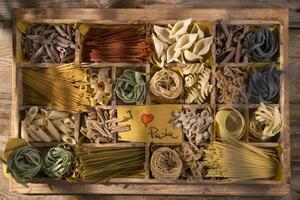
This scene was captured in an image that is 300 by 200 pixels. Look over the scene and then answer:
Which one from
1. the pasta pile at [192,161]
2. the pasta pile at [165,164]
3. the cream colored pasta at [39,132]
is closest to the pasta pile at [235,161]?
the pasta pile at [192,161]

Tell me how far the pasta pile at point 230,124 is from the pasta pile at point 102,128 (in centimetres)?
45

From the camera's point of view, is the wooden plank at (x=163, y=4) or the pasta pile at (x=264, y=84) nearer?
the pasta pile at (x=264, y=84)

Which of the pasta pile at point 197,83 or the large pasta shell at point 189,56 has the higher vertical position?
the large pasta shell at point 189,56

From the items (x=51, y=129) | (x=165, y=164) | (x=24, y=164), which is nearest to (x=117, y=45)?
(x=51, y=129)

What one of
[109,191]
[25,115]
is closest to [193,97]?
[109,191]

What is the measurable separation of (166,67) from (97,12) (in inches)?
17.4

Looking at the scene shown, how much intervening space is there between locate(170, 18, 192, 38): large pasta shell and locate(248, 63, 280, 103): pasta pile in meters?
0.39

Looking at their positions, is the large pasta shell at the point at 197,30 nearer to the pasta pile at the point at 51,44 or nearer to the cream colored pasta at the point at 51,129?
the pasta pile at the point at 51,44

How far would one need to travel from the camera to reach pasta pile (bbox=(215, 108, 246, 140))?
8.86 ft

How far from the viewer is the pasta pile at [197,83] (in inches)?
107

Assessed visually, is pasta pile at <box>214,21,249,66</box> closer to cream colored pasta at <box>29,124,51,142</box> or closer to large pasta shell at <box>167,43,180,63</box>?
large pasta shell at <box>167,43,180,63</box>

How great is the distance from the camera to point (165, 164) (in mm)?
2699

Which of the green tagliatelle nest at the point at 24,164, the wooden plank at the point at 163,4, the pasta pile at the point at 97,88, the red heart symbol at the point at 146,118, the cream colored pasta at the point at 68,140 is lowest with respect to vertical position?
the green tagliatelle nest at the point at 24,164

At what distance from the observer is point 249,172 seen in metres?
2.70
